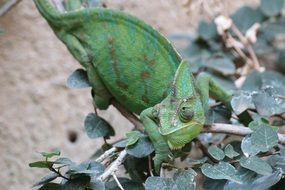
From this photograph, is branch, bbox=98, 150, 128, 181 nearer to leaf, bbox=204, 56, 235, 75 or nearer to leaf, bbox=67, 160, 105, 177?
leaf, bbox=67, 160, 105, 177

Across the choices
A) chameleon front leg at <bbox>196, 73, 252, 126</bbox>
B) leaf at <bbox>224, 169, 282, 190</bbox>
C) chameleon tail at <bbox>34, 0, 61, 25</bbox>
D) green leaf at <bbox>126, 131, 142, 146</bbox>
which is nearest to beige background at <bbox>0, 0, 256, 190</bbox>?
chameleon tail at <bbox>34, 0, 61, 25</bbox>

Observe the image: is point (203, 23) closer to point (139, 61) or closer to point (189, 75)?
point (139, 61)

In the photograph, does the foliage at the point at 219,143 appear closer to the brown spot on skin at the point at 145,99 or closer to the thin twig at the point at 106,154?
the thin twig at the point at 106,154

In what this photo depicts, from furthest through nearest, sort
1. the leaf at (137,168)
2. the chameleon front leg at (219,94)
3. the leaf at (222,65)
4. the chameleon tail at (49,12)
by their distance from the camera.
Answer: the leaf at (222,65) < the chameleon tail at (49,12) < the chameleon front leg at (219,94) < the leaf at (137,168)

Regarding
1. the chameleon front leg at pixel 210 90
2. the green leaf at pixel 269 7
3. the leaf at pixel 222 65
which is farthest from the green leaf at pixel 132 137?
the green leaf at pixel 269 7

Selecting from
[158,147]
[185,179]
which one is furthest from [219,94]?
[185,179]

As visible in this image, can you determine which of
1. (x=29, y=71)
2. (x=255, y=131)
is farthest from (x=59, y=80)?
(x=255, y=131)
